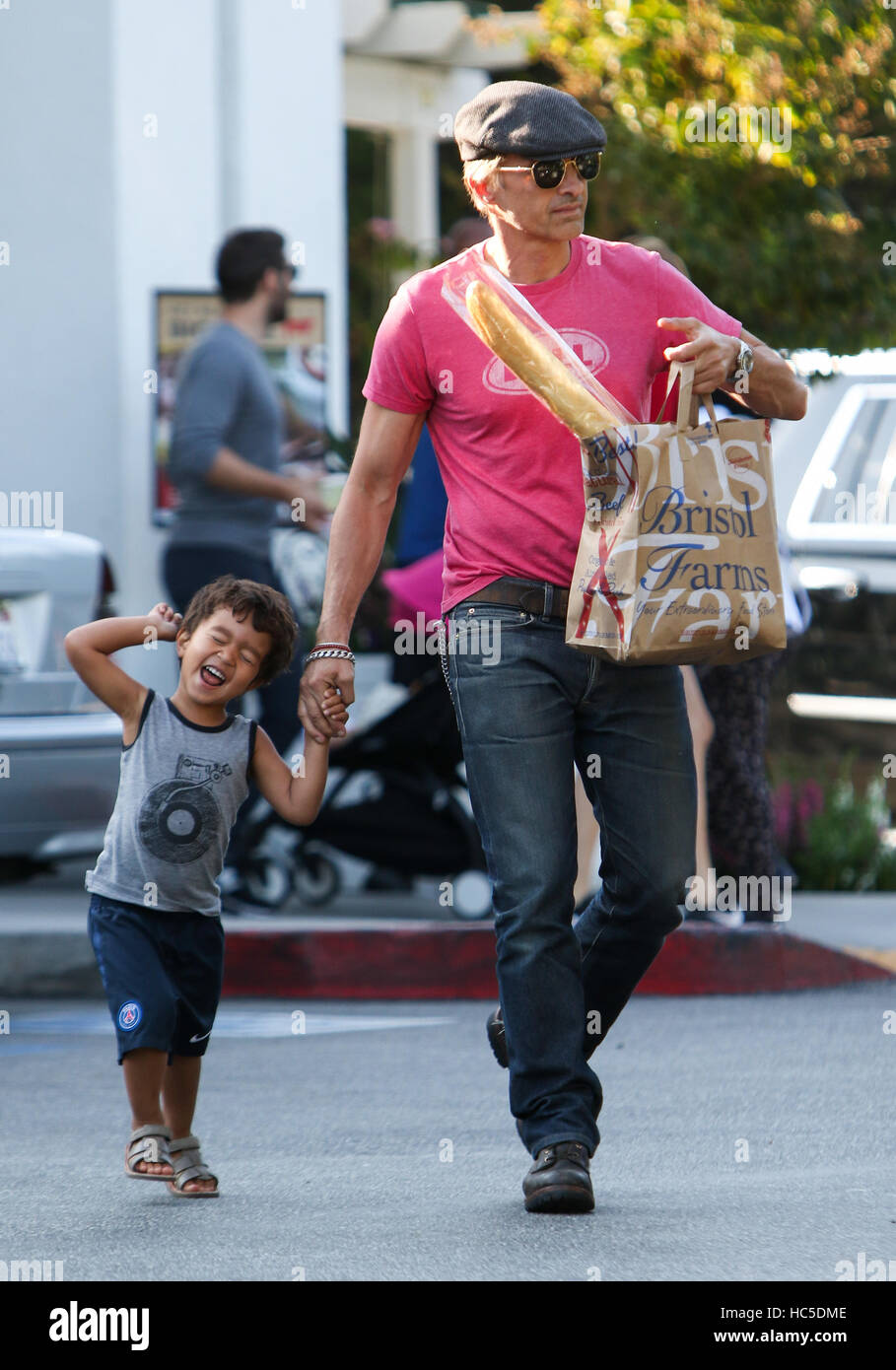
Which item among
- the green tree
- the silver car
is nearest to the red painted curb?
the silver car

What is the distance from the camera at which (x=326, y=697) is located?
445 cm

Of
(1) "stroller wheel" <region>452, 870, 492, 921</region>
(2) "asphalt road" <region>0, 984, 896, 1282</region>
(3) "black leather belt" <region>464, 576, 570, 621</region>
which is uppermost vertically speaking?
(3) "black leather belt" <region>464, 576, 570, 621</region>

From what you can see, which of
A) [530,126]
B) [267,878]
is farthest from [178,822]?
[267,878]

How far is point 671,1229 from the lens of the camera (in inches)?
163

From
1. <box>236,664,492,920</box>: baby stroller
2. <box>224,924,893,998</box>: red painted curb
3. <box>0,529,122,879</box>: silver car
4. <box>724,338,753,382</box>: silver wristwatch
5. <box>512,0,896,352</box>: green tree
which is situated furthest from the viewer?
<box>512,0,896,352</box>: green tree

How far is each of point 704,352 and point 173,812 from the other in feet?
4.22

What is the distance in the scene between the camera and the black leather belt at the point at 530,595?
4371mm

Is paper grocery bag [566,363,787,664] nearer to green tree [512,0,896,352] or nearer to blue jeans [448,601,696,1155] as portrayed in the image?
blue jeans [448,601,696,1155]

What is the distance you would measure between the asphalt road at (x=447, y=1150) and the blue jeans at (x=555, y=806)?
0.91ft

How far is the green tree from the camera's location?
10.9m

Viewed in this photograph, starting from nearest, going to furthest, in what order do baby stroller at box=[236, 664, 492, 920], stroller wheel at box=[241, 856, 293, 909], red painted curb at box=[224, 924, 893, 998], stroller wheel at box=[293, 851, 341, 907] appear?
red painted curb at box=[224, 924, 893, 998] → baby stroller at box=[236, 664, 492, 920] → stroller wheel at box=[241, 856, 293, 909] → stroller wheel at box=[293, 851, 341, 907]

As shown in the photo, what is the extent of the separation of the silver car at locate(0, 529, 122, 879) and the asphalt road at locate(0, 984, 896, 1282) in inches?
27.5

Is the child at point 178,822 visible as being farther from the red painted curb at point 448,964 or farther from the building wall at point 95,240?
the building wall at point 95,240

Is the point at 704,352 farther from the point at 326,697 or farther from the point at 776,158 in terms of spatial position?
the point at 776,158
